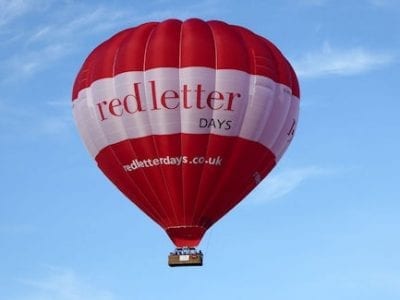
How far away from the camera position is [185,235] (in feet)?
222

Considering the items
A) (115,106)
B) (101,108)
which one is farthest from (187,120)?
(101,108)

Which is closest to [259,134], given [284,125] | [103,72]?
[284,125]

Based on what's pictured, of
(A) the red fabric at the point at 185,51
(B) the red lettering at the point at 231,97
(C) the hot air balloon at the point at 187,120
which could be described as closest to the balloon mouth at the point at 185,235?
(C) the hot air balloon at the point at 187,120

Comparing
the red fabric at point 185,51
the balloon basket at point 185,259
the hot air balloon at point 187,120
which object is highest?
the red fabric at point 185,51

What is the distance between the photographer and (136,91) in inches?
2662

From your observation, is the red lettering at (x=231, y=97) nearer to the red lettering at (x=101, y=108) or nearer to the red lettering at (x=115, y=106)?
the red lettering at (x=115, y=106)

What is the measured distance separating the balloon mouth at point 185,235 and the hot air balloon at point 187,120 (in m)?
0.04

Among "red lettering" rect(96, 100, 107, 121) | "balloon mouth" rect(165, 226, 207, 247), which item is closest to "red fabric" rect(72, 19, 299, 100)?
"red lettering" rect(96, 100, 107, 121)

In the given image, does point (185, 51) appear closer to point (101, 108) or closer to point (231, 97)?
point (231, 97)

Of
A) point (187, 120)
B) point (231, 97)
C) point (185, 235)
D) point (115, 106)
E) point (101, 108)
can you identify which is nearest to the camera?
point (187, 120)

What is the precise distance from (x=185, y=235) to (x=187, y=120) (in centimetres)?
434

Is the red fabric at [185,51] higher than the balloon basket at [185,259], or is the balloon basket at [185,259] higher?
the red fabric at [185,51]

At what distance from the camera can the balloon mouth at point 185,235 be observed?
222ft

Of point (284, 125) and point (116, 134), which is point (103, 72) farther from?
point (284, 125)
